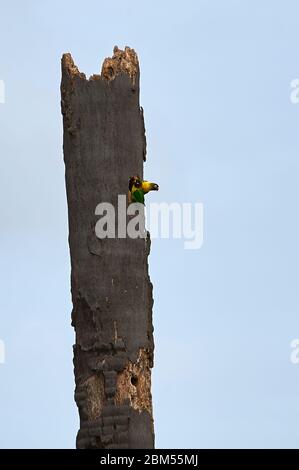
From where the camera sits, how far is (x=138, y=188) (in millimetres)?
30094

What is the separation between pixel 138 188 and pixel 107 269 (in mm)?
926

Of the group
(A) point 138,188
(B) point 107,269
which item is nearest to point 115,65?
(A) point 138,188

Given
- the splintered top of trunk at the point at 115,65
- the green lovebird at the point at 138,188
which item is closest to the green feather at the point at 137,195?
the green lovebird at the point at 138,188

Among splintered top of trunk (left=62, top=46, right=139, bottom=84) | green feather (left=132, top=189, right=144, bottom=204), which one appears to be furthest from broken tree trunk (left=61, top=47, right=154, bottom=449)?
green feather (left=132, top=189, right=144, bottom=204)

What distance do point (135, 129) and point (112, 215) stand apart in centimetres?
98

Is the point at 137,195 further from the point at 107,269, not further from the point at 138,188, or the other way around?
the point at 107,269

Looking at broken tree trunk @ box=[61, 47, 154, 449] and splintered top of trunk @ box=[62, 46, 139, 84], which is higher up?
splintered top of trunk @ box=[62, 46, 139, 84]

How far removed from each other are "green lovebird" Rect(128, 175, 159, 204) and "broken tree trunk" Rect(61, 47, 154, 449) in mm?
85

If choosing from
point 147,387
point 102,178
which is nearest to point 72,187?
point 102,178

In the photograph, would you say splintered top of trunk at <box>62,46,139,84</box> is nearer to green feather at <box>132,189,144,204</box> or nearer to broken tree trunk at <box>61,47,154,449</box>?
broken tree trunk at <box>61,47,154,449</box>

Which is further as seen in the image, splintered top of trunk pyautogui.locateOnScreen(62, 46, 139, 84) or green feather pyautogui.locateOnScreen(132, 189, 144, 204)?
Answer: splintered top of trunk pyautogui.locateOnScreen(62, 46, 139, 84)

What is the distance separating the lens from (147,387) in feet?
98.2

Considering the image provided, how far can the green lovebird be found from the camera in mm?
30078
